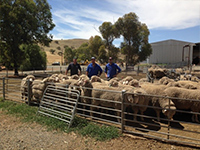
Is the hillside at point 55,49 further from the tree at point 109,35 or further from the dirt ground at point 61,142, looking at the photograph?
the dirt ground at point 61,142

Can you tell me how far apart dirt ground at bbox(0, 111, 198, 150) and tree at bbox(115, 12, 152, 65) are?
3567cm

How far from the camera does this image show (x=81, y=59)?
73.3 metres

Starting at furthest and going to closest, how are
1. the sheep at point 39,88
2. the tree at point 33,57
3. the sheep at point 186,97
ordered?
the tree at point 33,57, the sheep at point 39,88, the sheep at point 186,97

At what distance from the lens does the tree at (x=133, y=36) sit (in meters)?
37.5

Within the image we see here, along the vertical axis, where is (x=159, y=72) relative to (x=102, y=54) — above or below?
below

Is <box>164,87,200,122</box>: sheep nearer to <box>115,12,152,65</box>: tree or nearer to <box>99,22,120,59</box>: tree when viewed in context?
<box>115,12,152,65</box>: tree

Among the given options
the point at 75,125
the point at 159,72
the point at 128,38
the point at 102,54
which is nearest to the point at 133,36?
the point at 128,38

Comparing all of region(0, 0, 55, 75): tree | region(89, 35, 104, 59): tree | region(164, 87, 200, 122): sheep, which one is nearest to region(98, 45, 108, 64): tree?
region(89, 35, 104, 59): tree

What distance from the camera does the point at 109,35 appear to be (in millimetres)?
43062

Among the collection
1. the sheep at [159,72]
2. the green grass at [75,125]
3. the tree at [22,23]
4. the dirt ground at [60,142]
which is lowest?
the dirt ground at [60,142]

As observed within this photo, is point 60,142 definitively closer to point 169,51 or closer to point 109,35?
point 109,35

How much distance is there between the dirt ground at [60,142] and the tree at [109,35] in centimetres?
3719

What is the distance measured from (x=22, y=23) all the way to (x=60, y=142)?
23.1 meters

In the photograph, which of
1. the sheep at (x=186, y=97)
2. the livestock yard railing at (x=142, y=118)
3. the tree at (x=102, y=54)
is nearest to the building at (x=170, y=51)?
the tree at (x=102, y=54)
